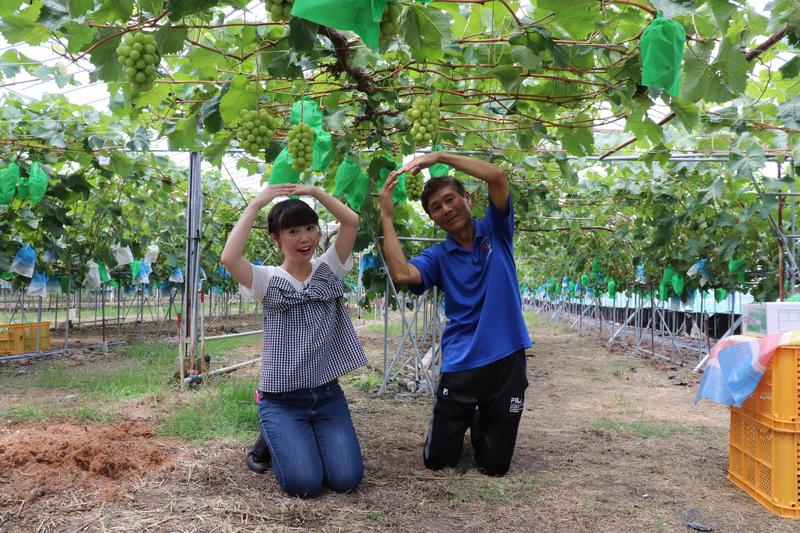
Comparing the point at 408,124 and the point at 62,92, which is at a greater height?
the point at 62,92

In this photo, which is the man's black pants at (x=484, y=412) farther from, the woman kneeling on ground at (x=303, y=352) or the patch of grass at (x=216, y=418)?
the patch of grass at (x=216, y=418)

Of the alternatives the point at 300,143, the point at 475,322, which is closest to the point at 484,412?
the point at 475,322

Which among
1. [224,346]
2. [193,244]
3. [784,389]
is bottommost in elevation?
[224,346]

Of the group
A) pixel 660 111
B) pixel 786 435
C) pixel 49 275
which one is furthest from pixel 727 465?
pixel 49 275

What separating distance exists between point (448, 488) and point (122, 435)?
2.45 metres

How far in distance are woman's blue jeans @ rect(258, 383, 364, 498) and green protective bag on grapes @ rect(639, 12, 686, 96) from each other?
2229 mm

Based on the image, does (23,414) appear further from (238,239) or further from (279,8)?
(279,8)

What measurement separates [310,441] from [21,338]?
8770 mm

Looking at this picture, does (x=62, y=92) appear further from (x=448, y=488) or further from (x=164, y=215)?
(x=164, y=215)

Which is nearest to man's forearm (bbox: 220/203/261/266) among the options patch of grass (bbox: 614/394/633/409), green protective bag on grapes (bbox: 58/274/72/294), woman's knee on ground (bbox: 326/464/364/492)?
woman's knee on ground (bbox: 326/464/364/492)

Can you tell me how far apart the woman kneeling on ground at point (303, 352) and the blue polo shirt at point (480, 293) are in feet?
1.94

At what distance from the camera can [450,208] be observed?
326 centimetres

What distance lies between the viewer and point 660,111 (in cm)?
383

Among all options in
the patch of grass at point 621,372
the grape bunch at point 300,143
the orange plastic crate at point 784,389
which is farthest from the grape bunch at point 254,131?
the patch of grass at point 621,372
